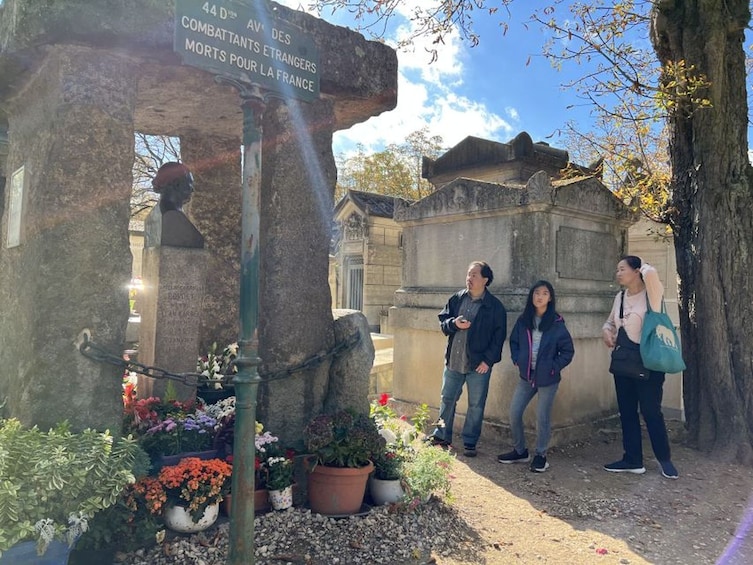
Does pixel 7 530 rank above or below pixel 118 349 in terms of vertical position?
below

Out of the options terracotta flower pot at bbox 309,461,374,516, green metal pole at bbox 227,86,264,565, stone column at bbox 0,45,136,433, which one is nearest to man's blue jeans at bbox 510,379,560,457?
terracotta flower pot at bbox 309,461,374,516

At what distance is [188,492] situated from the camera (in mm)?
3057

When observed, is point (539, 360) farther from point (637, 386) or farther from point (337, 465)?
point (337, 465)

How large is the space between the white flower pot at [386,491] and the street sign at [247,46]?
7.82ft

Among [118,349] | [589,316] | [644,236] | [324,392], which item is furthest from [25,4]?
[644,236]

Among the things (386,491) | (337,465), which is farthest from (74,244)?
(386,491)

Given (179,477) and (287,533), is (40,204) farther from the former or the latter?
(287,533)

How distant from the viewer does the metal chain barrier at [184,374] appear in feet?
10.5

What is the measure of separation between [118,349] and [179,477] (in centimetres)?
83

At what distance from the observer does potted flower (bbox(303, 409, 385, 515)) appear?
353cm

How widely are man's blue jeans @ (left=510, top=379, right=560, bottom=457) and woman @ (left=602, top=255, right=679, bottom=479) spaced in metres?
0.63

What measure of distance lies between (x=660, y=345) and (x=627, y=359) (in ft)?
0.98

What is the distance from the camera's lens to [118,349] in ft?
11.0

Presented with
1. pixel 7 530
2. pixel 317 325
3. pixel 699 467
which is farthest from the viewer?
pixel 699 467
